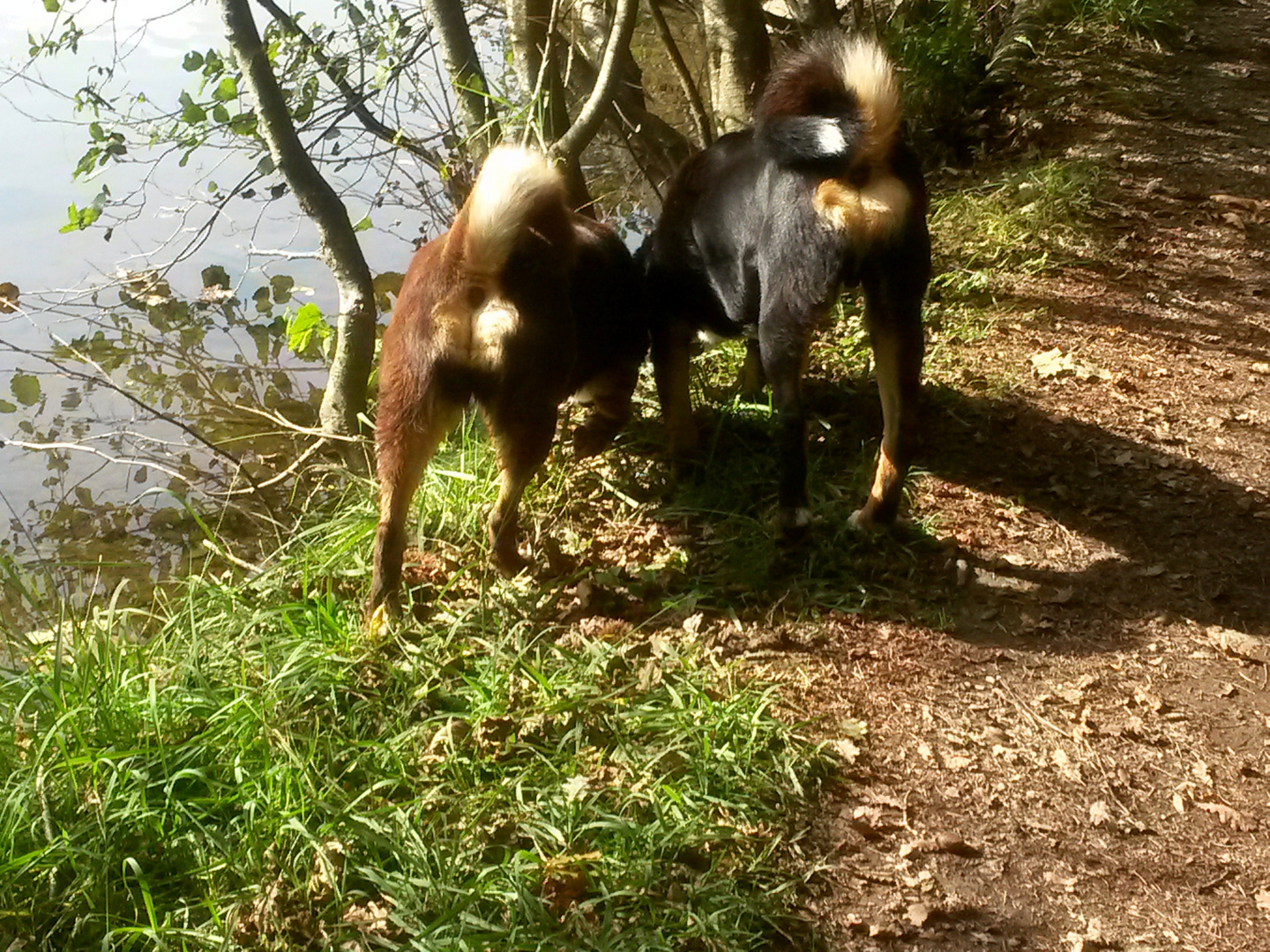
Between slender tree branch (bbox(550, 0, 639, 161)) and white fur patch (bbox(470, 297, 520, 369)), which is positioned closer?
white fur patch (bbox(470, 297, 520, 369))

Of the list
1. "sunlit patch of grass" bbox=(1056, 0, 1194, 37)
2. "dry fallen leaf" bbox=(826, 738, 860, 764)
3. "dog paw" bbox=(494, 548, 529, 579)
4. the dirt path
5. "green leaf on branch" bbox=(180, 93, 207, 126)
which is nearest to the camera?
the dirt path

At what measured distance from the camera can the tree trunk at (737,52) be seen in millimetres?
4773

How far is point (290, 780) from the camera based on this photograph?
101 inches

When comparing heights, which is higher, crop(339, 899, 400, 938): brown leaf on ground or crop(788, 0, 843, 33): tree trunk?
crop(788, 0, 843, 33): tree trunk

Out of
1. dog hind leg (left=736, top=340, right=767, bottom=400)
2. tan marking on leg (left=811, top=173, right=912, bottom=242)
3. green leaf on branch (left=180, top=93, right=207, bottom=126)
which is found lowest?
dog hind leg (left=736, top=340, right=767, bottom=400)

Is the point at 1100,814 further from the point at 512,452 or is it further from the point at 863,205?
the point at 512,452

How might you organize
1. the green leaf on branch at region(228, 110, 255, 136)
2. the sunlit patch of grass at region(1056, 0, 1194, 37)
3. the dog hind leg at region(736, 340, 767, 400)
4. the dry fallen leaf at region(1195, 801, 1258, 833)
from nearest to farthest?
the dry fallen leaf at region(1195, 801, 1258, 833), the green leaf on branch at region(228, 110, 255, 136), the dog hind leg at region(736, 340, 767, 400), the sunlit patch of grass at region(1056, 0, 1194, 37)

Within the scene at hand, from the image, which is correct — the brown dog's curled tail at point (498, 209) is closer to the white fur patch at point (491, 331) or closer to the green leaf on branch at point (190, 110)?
the white fur patch at point (491, 331)

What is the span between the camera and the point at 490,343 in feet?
10.0

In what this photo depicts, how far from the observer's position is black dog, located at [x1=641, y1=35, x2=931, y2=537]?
3119mm

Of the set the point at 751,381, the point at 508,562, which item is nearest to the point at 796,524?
the point at 508,562

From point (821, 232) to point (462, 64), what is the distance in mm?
2090

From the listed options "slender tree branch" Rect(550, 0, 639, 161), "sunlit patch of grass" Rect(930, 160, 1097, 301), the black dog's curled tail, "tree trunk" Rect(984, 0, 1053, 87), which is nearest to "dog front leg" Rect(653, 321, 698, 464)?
"slender tree branch" Rect(550, 0, 639, 161)

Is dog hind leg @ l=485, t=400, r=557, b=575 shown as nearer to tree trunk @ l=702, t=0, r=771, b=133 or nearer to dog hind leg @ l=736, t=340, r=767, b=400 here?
dog hind leg @ l=736, t=340, r=767, b=400
